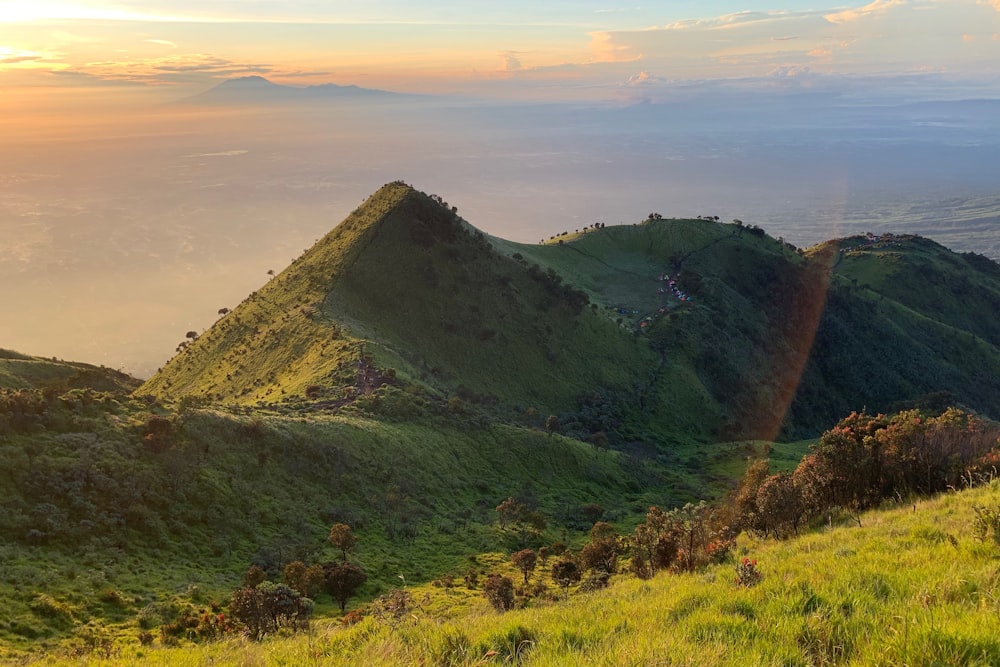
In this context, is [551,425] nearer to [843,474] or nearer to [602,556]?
[602,556]

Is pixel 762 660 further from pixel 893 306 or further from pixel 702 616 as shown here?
pixel 893 306

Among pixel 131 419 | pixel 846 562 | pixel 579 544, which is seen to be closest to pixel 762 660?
pixel 846 562

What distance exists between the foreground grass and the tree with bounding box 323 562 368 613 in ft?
58.6

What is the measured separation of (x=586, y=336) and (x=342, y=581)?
71576 mm

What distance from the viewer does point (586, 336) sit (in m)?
96.1

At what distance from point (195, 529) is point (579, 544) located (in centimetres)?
2551

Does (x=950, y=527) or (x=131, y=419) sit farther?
(x=131, y=419)

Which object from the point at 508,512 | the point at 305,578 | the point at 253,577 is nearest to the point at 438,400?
the point at 508,512

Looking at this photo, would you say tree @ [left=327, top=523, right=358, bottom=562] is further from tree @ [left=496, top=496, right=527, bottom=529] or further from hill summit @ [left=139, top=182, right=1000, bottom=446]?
hill summit @ [left=139, top=182, right=1000, bottom=446]

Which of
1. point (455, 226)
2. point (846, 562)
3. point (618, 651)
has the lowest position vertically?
point (846, 562)

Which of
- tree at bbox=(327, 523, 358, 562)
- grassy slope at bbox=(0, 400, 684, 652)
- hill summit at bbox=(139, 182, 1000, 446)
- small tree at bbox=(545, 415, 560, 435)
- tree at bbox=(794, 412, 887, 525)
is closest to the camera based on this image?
tree at bbox=(794, 412, 887, 525)

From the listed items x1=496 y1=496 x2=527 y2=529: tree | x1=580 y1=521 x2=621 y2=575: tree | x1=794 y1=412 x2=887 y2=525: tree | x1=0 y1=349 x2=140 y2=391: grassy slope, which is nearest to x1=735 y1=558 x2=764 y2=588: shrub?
x1=794 y1=412 x2=887 y2=525: tree

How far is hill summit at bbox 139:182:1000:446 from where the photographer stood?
74.2 metres

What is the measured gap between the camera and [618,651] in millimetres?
6523
